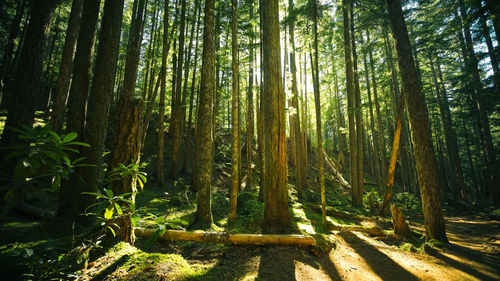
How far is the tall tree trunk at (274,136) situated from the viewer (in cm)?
570

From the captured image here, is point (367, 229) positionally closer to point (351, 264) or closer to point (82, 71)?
point (351, 264)

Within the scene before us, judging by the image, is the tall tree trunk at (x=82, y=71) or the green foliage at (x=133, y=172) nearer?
the green foliage at (x=133, y=172)

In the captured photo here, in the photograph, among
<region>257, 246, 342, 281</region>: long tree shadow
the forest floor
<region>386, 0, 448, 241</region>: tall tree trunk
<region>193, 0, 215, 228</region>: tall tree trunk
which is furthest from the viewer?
<region>193, 0, 215, 228</region>: tall tree trunk

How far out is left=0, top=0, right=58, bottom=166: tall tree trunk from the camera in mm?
5027

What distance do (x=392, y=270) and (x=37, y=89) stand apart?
9151 millimetres

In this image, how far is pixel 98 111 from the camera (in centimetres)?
519

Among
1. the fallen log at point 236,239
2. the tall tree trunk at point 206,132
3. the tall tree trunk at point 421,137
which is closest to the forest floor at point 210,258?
the fallen log at point 236,239

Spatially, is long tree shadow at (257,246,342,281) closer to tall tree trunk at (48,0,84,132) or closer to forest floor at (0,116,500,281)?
forest floor at (0,116,500,281)

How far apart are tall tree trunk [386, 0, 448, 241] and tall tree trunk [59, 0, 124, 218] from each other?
334 inches

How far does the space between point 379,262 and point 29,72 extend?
9.32 meters

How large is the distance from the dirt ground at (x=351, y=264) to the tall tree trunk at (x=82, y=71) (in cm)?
420

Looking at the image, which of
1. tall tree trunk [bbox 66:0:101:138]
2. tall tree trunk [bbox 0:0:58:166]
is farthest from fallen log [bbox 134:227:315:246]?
tall tree trunk [bbox 0:0:58:166]

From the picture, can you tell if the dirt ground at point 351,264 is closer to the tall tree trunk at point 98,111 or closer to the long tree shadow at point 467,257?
the long tree shadow at point 467,257

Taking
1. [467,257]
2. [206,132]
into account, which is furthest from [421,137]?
A: [206,132]
